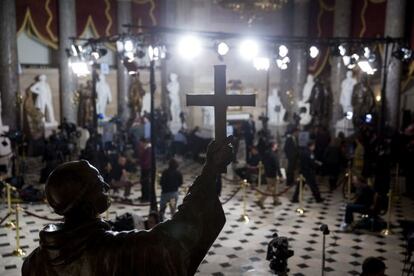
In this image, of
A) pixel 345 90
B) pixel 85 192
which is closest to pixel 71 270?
pixel 85 192

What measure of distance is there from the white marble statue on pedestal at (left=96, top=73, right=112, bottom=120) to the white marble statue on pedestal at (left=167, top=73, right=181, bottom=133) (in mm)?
2925

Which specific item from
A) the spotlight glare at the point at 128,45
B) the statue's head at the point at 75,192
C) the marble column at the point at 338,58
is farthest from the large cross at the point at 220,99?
the marble column at the point at 338,58

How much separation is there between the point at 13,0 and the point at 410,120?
1567 cm

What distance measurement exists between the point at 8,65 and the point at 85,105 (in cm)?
394

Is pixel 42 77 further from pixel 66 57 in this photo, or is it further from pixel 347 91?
pixel 347 91

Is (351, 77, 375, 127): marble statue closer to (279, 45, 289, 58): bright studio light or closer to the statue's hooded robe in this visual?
(279, 45, 289, 58): bright studio light

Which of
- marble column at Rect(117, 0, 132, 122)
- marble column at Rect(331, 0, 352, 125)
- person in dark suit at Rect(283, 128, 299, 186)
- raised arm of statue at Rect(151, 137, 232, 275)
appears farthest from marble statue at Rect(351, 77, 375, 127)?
raised arm of statue at Rect(151, 137, 232, 275)

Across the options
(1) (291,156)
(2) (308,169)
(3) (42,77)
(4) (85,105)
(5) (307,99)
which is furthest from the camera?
(5) (307,99)

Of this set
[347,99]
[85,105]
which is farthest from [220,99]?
[85,105]

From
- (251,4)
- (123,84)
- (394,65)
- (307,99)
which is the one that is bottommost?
(307,99)

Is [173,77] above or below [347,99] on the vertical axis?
above

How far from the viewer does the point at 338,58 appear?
1909cm

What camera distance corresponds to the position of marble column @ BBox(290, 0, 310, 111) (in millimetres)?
21859

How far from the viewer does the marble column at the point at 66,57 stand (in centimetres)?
1855
